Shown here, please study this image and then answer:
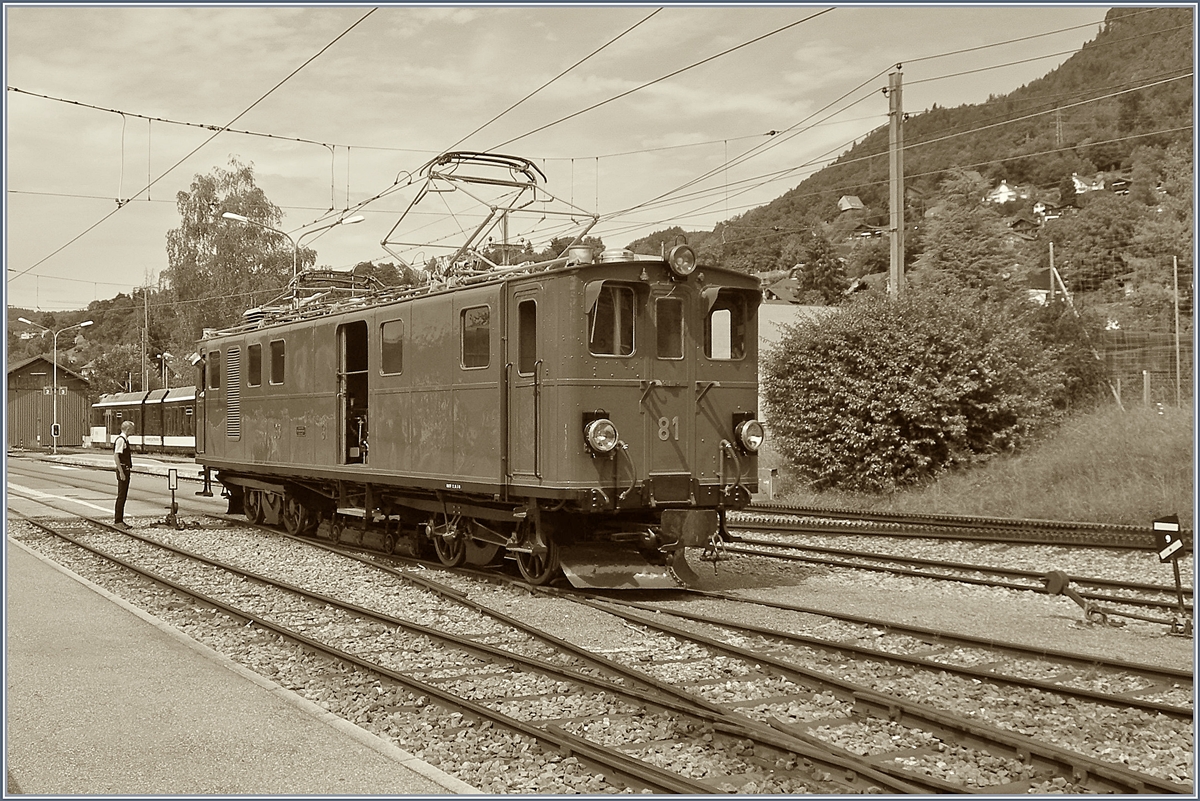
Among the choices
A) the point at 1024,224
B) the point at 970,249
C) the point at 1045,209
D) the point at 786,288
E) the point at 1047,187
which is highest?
the point at 1047,187

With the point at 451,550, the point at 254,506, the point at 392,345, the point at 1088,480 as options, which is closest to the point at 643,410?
the point at 451,550

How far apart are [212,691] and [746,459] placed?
21.2 ft

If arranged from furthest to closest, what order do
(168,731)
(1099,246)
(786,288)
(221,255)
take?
(786,288)
(1099,246)
(221,255)
(168,731)

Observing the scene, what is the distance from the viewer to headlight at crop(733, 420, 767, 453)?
457 inches

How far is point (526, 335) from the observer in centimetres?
1120

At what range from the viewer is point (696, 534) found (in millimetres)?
11016

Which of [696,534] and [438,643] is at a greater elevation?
[696,534]

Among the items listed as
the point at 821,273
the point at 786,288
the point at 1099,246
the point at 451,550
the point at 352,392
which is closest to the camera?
the point at 451,550

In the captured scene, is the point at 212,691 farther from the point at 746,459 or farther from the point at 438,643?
the point at 746,459

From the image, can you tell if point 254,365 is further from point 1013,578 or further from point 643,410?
point 1013,578

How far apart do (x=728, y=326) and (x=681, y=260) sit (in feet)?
3.82

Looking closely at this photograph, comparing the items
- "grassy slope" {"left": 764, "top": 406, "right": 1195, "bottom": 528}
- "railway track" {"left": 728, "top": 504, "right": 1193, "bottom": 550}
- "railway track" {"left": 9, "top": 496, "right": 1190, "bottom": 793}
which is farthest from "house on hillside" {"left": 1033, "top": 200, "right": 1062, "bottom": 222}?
"railway track" {"left": 9, "top": 496, "right": 1190, "bottom": 793}

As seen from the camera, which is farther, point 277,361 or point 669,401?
point 277,361

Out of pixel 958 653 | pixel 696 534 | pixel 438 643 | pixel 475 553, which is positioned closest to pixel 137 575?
pixel 475 553
